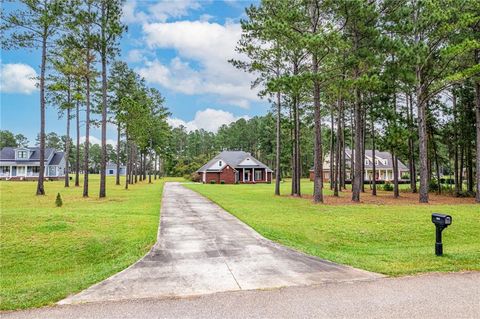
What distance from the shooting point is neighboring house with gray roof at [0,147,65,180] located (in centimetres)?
5064

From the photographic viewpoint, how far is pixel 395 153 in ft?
80.3

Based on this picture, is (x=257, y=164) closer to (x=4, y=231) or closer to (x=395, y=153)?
(x=395, y=153)

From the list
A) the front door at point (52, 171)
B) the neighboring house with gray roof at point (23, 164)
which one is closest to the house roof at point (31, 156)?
the neighboring house with gray roof at point (23, 164)

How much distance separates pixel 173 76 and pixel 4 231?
18.1m

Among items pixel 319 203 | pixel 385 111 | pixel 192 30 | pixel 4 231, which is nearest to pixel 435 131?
pixel 385 111

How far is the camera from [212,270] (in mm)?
5758

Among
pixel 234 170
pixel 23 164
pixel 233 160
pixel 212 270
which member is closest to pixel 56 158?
pixel 23 164

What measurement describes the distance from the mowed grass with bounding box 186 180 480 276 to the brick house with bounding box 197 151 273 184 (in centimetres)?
3297

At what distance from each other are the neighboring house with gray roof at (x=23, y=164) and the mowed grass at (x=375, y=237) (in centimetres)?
4906

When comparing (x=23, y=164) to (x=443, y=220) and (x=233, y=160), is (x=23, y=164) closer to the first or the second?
(x=233, y=160)

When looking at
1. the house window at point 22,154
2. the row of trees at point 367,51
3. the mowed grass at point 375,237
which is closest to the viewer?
the mowed grass at point 375,237

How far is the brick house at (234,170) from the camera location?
1831 inches

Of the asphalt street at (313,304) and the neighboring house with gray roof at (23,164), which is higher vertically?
the neighboring house with gray roof at (23,164)

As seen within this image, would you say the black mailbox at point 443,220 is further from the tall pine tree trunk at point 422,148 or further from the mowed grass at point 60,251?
the tall pine tree trunk at point 422,148
